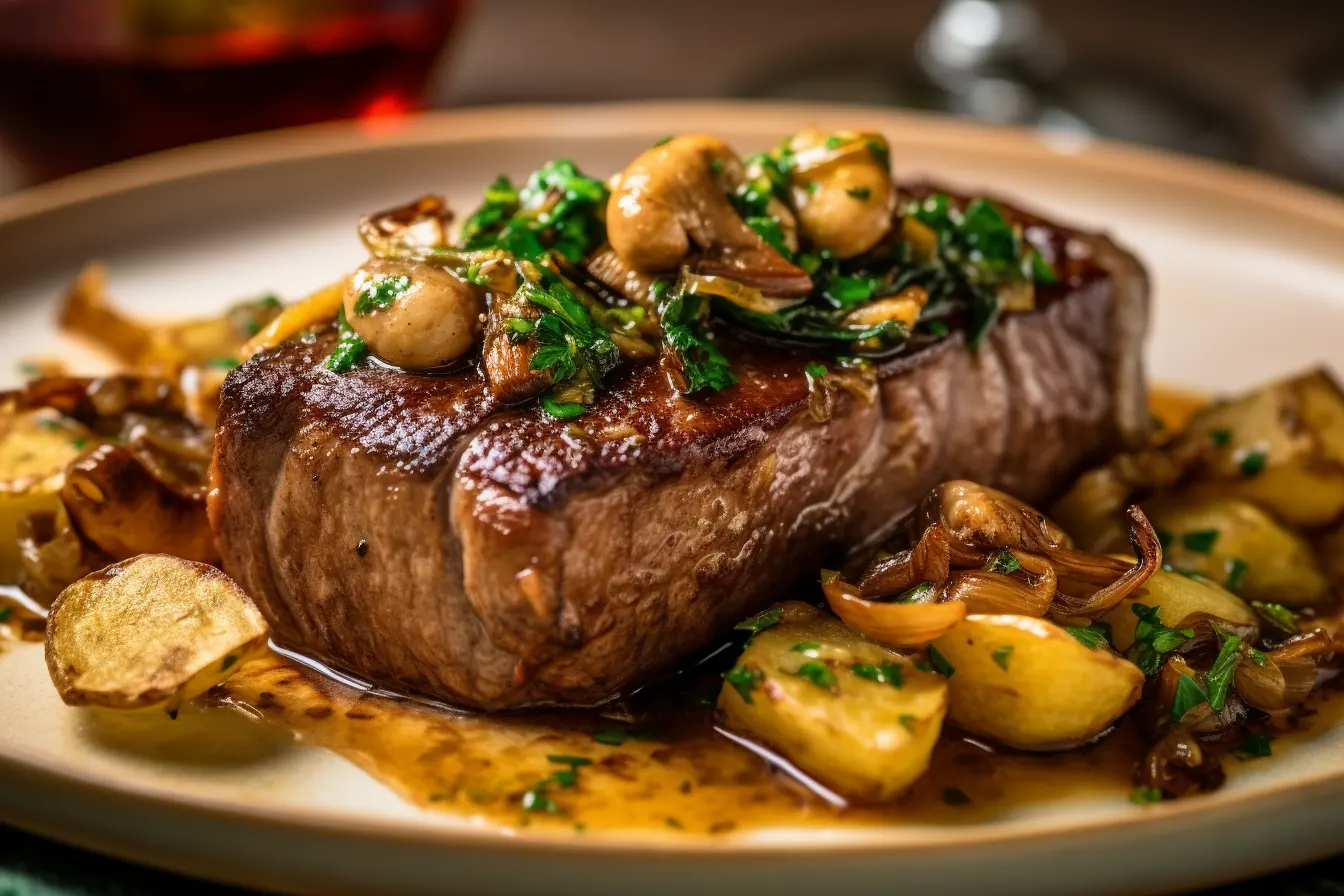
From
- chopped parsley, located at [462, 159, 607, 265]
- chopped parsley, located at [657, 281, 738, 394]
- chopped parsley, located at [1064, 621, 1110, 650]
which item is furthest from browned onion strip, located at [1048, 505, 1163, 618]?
chopped parsley, located at [462, 159, 607, 265]

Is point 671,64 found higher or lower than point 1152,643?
higher

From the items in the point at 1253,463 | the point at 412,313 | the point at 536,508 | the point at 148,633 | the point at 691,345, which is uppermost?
the point at 412,313

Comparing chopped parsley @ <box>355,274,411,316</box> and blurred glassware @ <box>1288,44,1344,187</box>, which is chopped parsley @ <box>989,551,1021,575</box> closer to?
chopped parsley @ <box>355,274,411,316</box>

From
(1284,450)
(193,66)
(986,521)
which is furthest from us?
(193,66)

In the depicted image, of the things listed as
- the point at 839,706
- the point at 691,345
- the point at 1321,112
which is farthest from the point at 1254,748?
the point at 1321,112

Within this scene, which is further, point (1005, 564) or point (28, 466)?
point (28, 466)

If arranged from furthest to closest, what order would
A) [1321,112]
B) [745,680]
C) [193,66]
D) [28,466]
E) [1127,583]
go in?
1. [1321,112]
2. [193,66]
3. [28,466]
4. [1127,583]
5. [745,680]

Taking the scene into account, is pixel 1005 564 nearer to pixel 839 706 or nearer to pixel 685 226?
pixel 839 706
